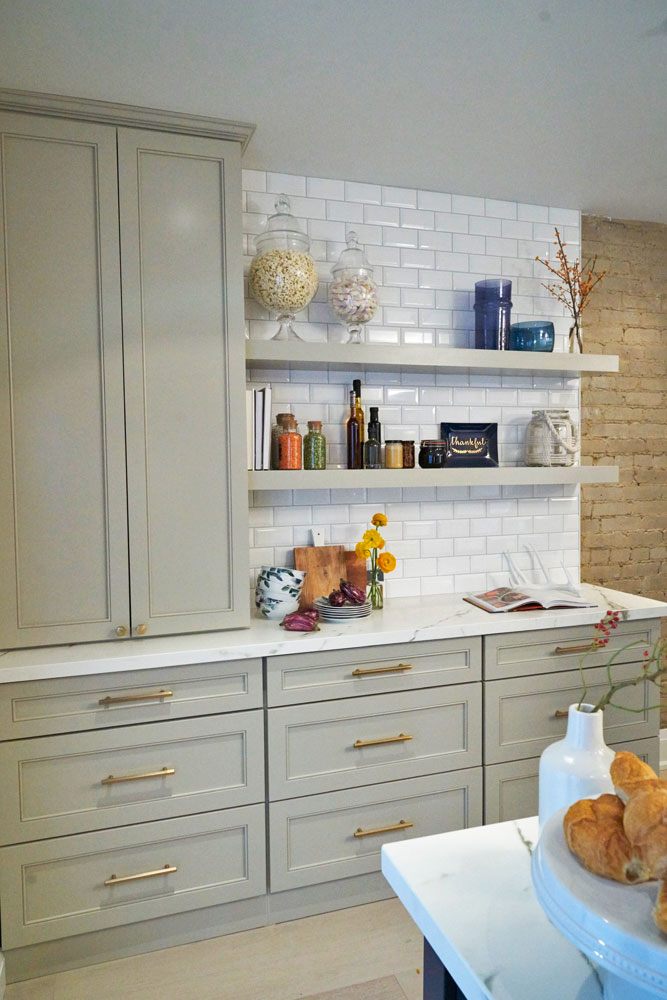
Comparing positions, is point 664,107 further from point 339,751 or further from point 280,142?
point 339,751

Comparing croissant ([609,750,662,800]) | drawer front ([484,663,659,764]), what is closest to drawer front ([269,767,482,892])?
drawer front ([484,663,659,764])

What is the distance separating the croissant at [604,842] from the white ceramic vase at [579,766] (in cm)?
11

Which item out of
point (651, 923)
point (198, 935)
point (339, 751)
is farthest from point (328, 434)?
point (651, 923)

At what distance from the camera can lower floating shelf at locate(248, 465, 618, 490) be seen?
8.57 ft

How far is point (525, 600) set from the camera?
280 centimetres

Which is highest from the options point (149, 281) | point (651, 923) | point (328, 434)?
point (149, 281)

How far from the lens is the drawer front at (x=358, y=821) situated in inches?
93.7

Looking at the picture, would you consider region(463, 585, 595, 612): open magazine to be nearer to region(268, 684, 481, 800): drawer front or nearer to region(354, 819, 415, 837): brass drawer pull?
region(268, 684, 481, 800): drawer front

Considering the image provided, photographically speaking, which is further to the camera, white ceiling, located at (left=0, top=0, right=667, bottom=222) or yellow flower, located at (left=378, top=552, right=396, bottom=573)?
yellow flower, located at (left=378, top=552, right=396, bottom=573)

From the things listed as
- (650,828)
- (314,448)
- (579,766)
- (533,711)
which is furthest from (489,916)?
(314,448)

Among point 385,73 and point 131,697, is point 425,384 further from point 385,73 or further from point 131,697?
point 131,697

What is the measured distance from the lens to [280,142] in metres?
2.62

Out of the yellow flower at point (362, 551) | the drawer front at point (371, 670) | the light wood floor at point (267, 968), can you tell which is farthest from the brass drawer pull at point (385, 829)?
the yellow flower at point (362, 551)

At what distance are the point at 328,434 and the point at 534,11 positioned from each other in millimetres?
1623
